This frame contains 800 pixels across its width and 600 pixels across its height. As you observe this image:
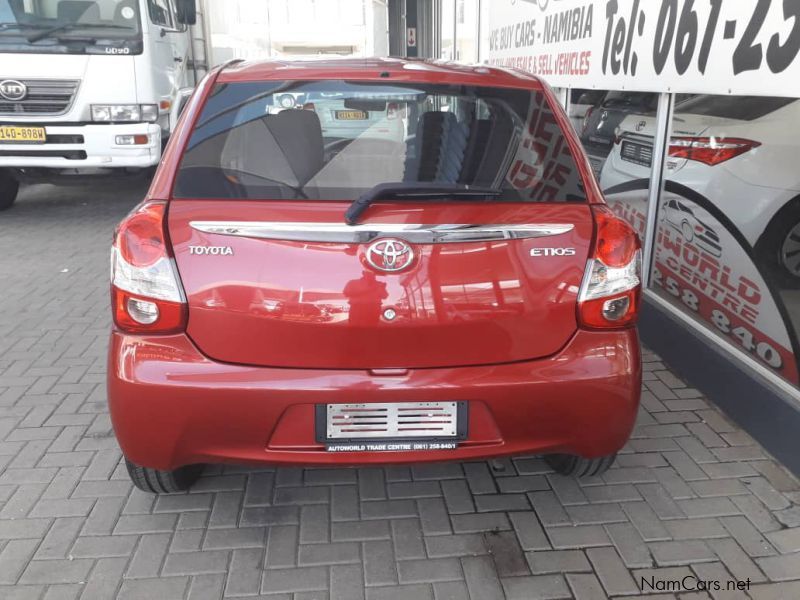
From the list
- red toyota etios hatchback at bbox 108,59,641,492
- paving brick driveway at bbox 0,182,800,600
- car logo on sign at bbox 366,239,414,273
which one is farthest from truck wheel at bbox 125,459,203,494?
car logo on sign at bbox 366,239,414,273

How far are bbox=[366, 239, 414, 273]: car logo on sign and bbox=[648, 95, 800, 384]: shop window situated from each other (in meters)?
2.10

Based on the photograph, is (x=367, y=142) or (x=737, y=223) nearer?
(x=367, y=142)

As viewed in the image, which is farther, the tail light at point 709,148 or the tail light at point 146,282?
the tail light at point 709,148

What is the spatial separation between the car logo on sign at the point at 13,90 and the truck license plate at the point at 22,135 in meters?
0.29

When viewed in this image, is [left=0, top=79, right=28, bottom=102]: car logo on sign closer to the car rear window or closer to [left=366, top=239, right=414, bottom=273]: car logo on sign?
the car rear window

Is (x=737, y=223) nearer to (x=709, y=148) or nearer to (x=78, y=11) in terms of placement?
(x=709, y=148)

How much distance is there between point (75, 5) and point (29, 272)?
2765 mm

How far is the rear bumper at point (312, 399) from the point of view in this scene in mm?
2154

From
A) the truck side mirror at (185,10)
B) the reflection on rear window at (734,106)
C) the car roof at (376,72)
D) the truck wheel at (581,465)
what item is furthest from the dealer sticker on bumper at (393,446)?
the truck side mirror at (185,10)

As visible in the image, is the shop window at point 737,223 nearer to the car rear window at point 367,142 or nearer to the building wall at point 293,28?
the car rear window at point 367,142

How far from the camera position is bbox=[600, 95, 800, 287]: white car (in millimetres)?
3422

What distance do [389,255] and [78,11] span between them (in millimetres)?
6187

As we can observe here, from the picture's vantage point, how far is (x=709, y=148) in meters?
3.90

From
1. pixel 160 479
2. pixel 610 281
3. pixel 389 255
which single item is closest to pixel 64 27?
pixel 160 479
